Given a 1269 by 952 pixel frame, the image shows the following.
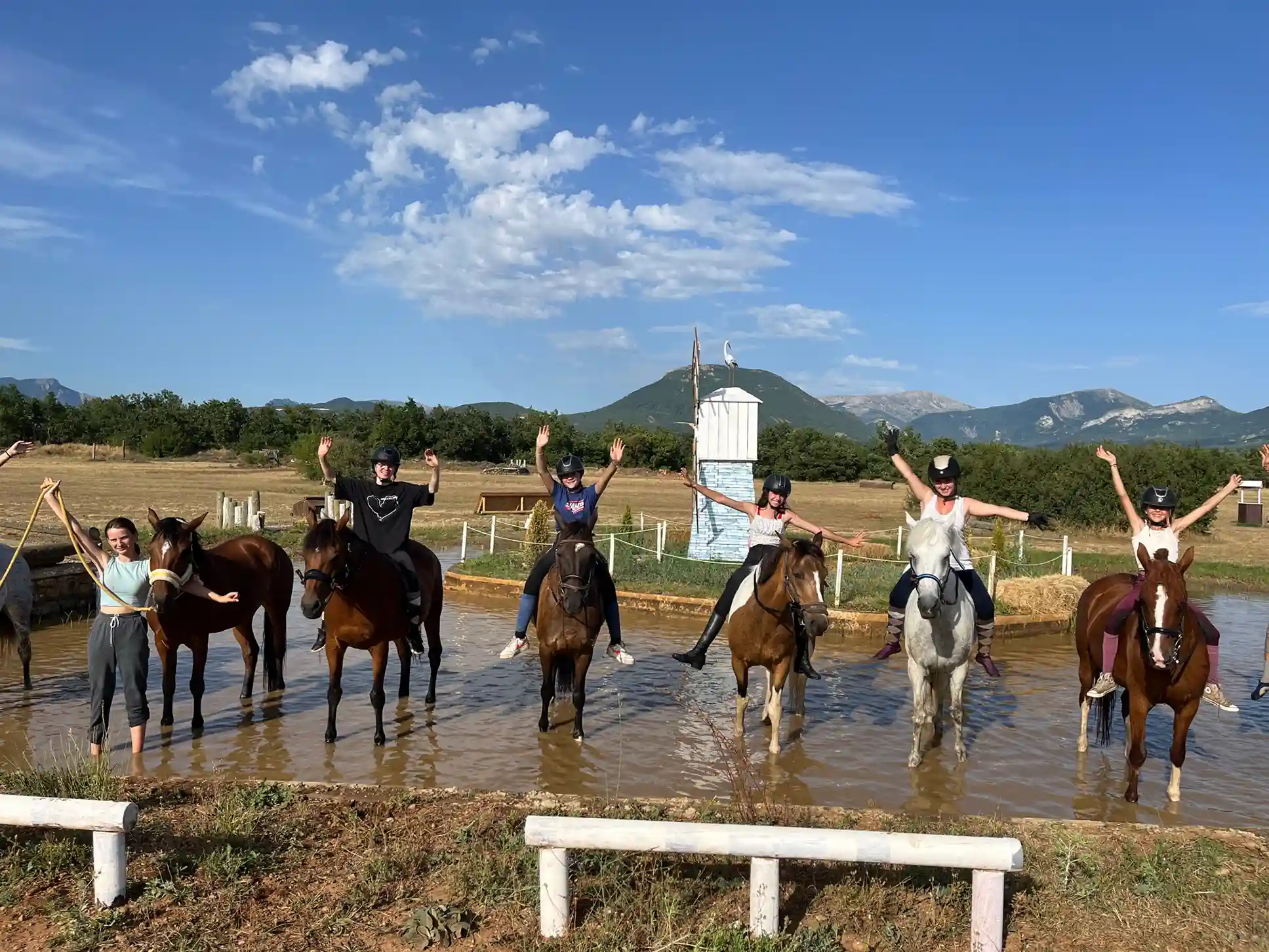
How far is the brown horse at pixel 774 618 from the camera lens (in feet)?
25.8

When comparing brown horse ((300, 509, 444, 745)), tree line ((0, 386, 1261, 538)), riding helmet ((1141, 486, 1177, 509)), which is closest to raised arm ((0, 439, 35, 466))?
brown horse ((300, 509, 444, 745))

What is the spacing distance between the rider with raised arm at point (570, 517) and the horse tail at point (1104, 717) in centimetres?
461

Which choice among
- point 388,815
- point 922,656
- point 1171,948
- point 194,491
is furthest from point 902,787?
point 194,491

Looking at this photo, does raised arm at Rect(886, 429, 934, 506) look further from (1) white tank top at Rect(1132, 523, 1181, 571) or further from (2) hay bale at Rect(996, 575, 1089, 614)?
(2) hay bale at Rect(996, 575, 1089, 614)

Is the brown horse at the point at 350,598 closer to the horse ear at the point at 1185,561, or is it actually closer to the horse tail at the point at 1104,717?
the horse ear at the point at 1185,561

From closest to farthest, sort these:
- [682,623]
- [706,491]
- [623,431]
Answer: [706,491]
[682,623]
[623,431]

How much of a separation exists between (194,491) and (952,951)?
149 ft

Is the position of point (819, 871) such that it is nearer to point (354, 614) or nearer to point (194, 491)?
point (354, 614)

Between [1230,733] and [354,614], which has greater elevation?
[354,614]

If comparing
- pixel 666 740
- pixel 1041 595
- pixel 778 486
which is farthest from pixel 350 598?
pixel 1041 595

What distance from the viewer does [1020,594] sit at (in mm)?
16375

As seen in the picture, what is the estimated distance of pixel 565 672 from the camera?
30.4 ft

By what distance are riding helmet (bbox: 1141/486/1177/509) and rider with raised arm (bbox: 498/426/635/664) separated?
4.76 meters

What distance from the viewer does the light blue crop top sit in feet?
24.1
